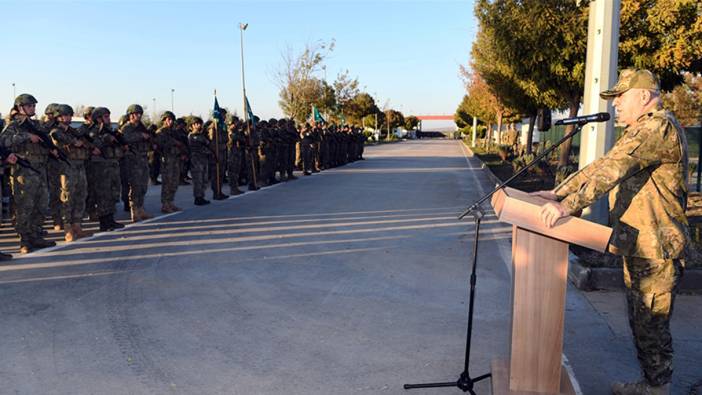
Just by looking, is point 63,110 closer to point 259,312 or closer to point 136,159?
point 136,159

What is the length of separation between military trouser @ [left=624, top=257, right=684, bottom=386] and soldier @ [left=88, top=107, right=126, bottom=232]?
7928mm

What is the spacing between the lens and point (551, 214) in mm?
2713

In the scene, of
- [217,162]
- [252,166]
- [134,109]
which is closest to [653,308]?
[134,109]

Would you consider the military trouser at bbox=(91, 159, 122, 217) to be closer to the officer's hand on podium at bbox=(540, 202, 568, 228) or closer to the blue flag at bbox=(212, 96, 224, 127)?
the blue flag at bbox=(212, 96, 224, 127)

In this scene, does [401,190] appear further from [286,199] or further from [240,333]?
[240,333]

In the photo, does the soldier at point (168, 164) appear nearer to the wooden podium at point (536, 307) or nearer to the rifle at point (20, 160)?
the rifle at point (20, 160)

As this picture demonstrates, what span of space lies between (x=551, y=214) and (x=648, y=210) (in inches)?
30.9

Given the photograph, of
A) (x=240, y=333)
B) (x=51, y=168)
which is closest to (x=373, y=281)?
(x=240, y=333)

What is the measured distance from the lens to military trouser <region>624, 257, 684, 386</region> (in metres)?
3.14

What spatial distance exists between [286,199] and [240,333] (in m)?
8.48

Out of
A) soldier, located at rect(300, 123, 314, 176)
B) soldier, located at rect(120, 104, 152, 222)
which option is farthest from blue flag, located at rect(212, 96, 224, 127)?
soldier, located at rect(300, 123, 314, 176)

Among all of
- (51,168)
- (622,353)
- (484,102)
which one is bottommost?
(622,353)

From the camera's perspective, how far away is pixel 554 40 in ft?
44.7

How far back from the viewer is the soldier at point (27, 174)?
737 centimetres
